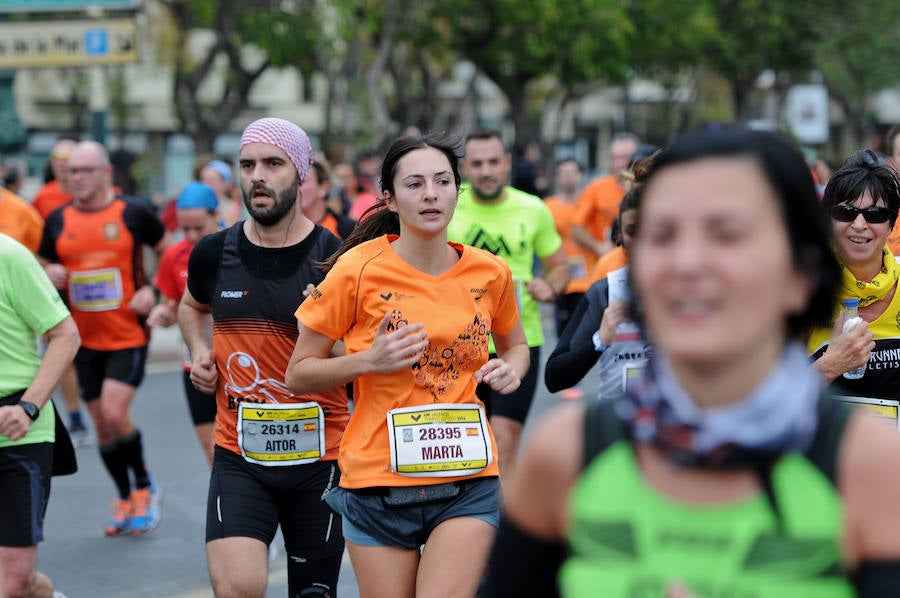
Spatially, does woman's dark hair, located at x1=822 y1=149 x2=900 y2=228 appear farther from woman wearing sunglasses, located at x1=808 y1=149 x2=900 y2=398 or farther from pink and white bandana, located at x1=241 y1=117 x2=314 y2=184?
pink and white bandana, located at x1=241 y1=117 x2=314 y2=184

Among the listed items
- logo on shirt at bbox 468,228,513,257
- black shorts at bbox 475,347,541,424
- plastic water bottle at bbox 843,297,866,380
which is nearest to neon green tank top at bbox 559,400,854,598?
plastic water bottle at bbox 843,297,866,380

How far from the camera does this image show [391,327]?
3832 millimetres

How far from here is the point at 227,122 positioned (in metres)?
26.2

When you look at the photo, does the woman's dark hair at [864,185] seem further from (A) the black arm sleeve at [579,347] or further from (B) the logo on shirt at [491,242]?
(B) the logo on shirt at [491,242]

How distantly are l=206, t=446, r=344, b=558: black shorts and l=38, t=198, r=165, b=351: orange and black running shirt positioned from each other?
3214 millimetres

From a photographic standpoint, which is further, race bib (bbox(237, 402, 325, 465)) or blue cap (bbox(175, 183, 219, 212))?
blue cap (bbox(175, 183, 219, 212))

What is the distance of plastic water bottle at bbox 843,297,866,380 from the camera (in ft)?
13.3

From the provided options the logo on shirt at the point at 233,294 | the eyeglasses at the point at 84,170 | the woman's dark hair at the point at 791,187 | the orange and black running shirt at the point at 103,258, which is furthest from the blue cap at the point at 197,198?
the woman's dark hair at the point at 791,187

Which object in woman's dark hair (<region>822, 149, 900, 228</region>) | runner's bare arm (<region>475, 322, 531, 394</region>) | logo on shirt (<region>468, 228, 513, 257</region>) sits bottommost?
logo on shirt (<region>468, 228, 513, 257</region>)

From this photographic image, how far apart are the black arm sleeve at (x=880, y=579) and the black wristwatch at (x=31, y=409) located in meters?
3.44

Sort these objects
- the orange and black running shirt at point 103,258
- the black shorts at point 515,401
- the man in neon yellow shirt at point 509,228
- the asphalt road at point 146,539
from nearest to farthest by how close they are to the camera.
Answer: the asphalt road at point 146,539, the black shorts at point 515,401, the man in neon yellow shirt at point 509,228, the orange and black running shirt at point 103,258

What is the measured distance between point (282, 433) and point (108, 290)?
11.4ft

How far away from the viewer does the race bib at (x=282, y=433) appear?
Result: 14.5ft

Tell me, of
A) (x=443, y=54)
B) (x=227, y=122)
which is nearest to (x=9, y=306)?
(x=227, y=122)
